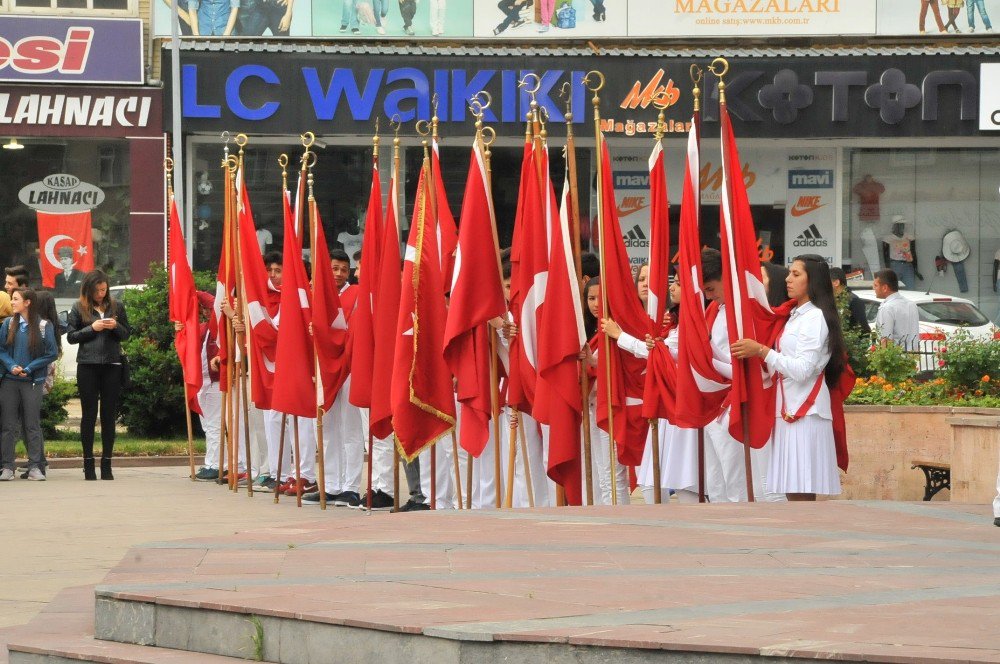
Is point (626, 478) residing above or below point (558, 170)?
below

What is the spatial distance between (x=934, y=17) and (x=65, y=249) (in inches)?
566

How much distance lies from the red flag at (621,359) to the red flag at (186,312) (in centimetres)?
564

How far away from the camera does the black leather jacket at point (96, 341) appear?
1477cm

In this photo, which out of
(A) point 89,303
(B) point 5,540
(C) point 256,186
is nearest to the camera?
(B) point 5,540

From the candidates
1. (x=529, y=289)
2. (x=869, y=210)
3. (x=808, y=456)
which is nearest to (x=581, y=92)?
(x=869, y=210)

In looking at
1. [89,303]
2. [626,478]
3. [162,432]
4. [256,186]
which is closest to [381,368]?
[626,478]

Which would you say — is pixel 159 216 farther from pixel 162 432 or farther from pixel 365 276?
pixel 365 276

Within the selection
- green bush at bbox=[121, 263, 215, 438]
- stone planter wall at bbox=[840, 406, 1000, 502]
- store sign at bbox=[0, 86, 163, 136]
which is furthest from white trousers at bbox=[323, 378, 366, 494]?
store sign at bbox=[0, 86, 163, 136]

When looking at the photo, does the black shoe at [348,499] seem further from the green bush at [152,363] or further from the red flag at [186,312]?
the green bush at [152,363]

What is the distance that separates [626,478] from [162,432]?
8777mm

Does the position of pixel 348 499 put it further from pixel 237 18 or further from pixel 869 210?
pixel 869 210

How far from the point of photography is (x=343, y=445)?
1355cm

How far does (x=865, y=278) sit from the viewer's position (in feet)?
87.9

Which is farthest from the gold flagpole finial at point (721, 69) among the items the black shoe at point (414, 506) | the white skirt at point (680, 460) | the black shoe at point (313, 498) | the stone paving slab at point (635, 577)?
the black shoe at point (313, 498)
